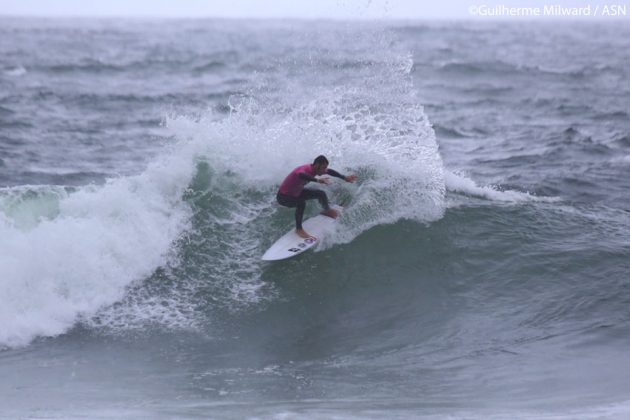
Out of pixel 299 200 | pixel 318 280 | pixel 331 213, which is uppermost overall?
pixel 299 200

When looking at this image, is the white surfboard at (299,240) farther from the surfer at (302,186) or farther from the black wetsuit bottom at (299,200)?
the black wetsuit bottom at (299,200)

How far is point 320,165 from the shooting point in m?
11.0

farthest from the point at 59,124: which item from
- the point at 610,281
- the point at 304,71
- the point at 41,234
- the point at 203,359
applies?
the point at 610,281

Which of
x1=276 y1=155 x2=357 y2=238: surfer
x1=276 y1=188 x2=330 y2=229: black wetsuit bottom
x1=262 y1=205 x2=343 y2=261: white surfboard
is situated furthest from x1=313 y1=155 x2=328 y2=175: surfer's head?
x1=262 y1=205 x2=343 y2=261: white surfboard

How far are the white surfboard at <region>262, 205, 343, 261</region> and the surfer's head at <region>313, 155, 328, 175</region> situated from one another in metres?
1.06

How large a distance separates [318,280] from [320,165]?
1.64m

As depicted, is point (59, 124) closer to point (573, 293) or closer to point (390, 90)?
point (390, 90)

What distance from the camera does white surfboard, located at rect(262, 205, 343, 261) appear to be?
11367 mm

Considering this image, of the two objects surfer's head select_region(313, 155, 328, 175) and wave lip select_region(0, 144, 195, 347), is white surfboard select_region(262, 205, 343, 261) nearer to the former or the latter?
surfer's head select_region(313, 155, 328, 175)

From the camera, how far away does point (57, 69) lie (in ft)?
113

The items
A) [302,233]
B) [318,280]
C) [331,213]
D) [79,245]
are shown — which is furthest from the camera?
[331,213]

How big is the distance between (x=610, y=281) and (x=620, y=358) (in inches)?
93.0

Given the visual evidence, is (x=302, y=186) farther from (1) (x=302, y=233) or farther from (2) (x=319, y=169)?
(1) (x=302, y=233)

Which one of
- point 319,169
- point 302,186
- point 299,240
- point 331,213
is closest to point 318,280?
point 299,240
